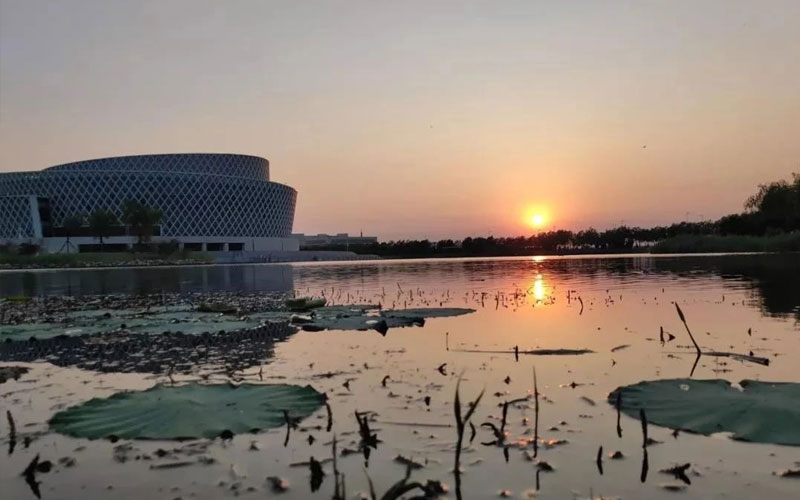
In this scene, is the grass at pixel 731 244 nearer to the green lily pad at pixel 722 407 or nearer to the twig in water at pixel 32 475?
the green lily pad at pixel 722 407

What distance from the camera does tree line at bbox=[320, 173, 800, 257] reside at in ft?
324

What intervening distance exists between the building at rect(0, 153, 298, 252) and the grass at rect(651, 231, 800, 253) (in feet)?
285

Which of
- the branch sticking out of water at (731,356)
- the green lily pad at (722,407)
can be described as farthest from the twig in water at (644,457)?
the branch sticking out of water at (731,356)

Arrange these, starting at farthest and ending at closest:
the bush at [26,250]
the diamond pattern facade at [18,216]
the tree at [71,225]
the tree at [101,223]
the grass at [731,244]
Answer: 1. the diamond pattern facade at [18,216]
2. the tree at [71,225]
3. the tree at [101,223]
4. the bush at [26,250]
5. the grass at [731,244]

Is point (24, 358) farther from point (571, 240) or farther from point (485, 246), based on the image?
point (571, 240)

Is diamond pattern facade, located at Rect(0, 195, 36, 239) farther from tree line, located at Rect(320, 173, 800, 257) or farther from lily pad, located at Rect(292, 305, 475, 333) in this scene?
lily pad, located at Rect(292, 305, 475, 333)

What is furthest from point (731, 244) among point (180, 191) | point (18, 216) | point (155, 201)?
point (18, 216)

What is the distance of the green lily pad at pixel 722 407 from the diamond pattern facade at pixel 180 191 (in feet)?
445

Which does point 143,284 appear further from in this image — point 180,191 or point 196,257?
point 180,191

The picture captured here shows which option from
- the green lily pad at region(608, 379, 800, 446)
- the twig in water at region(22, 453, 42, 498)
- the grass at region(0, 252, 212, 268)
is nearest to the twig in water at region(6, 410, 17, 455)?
the twig in water at region(22, 453, 42, 498)

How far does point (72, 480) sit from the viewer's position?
177 inches

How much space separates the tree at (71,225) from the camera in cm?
12062

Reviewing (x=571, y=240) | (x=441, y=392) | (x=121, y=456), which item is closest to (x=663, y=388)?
(x=441, y=392)

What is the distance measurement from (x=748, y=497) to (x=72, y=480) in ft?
14.5
